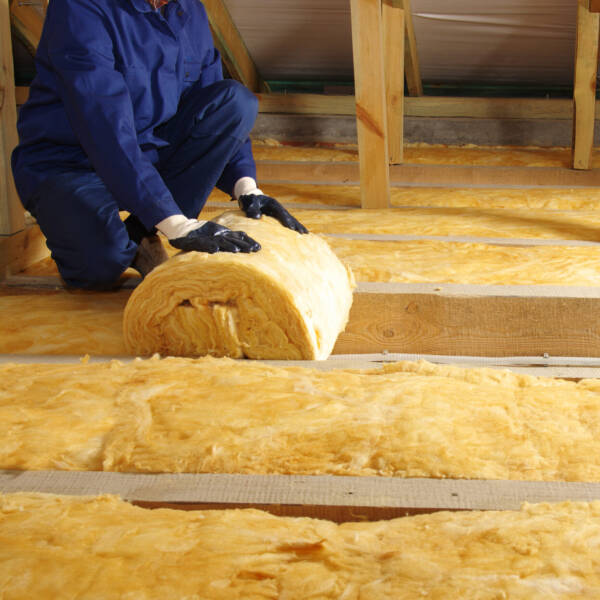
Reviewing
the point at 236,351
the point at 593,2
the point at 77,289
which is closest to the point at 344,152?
the point at 593,2

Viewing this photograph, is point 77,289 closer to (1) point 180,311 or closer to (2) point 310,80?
(1) point 180,311

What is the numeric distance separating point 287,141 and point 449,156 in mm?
1348

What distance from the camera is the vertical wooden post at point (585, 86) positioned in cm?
409

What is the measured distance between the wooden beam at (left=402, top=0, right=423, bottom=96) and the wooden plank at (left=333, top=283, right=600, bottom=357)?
2923mm

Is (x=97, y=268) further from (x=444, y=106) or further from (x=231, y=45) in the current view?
(x=444, y=106)

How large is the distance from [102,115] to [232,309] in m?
0.67

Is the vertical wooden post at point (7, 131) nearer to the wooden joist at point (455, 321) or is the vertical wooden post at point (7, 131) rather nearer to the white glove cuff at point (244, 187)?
the wooden joist at point (455, 321)

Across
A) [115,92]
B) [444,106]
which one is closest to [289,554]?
[115,92]

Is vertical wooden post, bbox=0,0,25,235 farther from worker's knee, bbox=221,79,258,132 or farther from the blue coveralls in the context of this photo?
worker's knee, bbox=221,79,258,132

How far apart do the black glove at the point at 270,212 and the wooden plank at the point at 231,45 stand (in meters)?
2.81

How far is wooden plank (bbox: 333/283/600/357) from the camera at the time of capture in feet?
6.47

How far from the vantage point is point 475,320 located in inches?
79.0

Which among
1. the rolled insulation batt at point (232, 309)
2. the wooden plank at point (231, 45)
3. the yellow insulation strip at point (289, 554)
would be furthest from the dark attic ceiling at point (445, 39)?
the yellow insulation strip at point (289, 554)

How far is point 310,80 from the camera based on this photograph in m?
5.92
